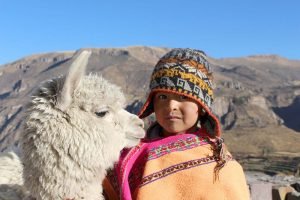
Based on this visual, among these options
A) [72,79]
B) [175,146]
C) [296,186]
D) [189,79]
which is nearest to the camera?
[72,79]

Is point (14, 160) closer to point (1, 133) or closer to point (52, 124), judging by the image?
point (52, 124)

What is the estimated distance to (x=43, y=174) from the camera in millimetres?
2189

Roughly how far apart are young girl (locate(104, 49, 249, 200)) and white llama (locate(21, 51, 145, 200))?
Answer: 16 centimetres

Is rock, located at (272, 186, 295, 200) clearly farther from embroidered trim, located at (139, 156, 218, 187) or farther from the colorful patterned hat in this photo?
embroidered trim, located at (139, 156, 218, 187)

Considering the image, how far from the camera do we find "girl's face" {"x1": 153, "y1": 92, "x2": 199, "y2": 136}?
2625mm

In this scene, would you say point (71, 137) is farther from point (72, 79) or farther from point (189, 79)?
point (189, 79)

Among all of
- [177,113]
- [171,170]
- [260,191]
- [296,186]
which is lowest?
[296,186]

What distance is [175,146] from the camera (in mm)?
2463

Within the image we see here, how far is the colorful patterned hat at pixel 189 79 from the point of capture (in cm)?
257

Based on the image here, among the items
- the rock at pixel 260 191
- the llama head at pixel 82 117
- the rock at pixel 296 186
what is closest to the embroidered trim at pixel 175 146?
the llama head at pixel 82 117

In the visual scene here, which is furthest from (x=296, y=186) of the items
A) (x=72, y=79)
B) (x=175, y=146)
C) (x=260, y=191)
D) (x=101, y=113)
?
(x=72, y=79)

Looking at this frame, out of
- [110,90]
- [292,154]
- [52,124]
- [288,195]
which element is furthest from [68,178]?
[292,154]

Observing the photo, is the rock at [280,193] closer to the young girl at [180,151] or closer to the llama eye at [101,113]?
the young girl at [180,151]

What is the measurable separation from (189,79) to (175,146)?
1.29 ft
